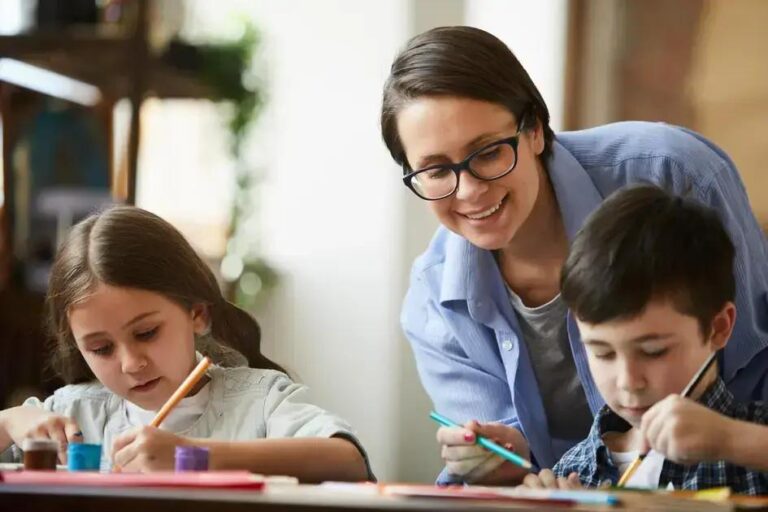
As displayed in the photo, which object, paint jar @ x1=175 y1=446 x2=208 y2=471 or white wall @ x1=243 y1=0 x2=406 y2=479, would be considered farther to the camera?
white wall @ x1=243 y1=0 x2=406 y2=479

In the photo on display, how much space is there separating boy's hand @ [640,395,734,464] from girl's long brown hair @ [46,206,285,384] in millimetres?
773

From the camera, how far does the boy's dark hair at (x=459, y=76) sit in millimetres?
1718

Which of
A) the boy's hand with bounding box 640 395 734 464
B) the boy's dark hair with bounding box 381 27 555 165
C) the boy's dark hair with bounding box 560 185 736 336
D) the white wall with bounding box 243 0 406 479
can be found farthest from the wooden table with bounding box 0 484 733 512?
the white wall with bounding box 243 0 406 479

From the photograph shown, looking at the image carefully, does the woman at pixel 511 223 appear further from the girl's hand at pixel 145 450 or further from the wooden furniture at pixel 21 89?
the wooden furniture at pixel 21 89

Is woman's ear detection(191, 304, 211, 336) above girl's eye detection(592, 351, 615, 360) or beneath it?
beneath

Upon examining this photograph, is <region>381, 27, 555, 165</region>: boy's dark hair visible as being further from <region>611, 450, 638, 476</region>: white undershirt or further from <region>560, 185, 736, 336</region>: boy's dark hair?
<region>611, 450, 638, 476</region>: white undershirt

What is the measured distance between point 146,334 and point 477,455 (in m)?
0.49

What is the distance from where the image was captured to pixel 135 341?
1756 millimetres

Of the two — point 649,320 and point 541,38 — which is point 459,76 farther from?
point 541,38

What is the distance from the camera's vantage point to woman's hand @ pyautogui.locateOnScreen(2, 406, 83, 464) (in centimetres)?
165

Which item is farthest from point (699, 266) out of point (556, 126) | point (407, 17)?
point (407, 17)

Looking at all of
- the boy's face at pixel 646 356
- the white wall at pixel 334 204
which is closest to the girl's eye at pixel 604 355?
the boy's face at pixel 646 356

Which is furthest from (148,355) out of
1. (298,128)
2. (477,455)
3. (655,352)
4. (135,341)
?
(298,128)

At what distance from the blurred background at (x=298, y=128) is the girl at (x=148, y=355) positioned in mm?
1554
